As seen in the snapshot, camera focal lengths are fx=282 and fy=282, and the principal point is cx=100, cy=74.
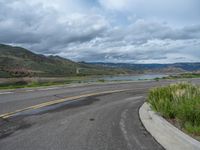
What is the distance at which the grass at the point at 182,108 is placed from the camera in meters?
6.98

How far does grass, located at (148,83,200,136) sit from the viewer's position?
6.98 meters

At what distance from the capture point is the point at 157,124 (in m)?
7.77

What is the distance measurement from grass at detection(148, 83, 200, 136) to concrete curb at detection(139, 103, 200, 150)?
34 centimetres

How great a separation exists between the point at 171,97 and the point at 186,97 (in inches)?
39.2

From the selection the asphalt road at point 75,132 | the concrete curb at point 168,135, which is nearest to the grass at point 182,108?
the concrete curb at point 168,135

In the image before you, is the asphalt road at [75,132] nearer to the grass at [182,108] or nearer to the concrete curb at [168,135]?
the concrete curb at [168,135]

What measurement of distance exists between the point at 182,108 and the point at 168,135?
1.43m

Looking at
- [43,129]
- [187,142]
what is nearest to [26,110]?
[43,129]

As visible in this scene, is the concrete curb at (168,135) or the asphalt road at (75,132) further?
the asphalt road at (75,132)

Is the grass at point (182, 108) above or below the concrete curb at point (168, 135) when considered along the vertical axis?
above

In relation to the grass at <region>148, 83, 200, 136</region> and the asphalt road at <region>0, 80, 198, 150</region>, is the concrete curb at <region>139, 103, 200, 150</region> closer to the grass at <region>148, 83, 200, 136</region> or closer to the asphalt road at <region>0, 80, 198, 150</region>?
the asphalt road at <region>0, 80, 198, 150</region>

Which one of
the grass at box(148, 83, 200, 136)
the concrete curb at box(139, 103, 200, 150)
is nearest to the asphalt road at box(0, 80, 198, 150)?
the concrete curb at box(139, 103, 200, 150)

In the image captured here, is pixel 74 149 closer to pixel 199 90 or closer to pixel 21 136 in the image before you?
pixel 21 136

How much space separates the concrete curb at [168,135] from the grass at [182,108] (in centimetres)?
34
